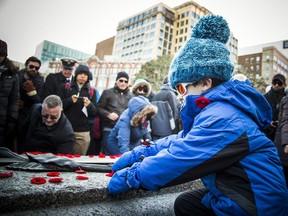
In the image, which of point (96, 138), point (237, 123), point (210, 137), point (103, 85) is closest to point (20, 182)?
point (210, 137)

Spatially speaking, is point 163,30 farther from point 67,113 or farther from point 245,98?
point 245,98

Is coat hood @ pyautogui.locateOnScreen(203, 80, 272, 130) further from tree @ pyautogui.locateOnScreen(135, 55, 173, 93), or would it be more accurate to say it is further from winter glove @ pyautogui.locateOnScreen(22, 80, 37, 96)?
tree @ pyautogui.locateOnScreen(135, 55, 173, 93)

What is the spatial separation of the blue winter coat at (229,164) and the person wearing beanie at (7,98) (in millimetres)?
2956

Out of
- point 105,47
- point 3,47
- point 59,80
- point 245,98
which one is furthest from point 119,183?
point 105,47

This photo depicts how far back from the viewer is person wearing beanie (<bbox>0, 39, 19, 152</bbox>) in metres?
3.23

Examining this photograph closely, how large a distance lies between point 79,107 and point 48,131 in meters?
1.02

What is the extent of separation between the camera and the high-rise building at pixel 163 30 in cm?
6397

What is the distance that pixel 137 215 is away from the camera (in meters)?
1.48

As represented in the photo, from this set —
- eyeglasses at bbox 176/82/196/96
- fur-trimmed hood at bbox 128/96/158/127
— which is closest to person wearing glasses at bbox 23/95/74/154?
fur-trimmed hood at bbox 128/96/158/127

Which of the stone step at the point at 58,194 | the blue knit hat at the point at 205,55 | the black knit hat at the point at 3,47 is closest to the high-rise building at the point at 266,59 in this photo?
the black knit hat at the point at 3,47

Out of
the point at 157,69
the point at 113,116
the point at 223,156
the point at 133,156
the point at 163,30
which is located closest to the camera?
the point at 223,156

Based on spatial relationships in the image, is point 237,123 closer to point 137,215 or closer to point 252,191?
point 252,191

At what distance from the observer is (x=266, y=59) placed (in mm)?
56312

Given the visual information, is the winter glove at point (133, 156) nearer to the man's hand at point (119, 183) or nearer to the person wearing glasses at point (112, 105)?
the man's hand at point (119, 183)
